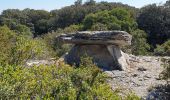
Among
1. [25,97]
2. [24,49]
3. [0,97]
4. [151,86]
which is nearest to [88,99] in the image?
[25,97]

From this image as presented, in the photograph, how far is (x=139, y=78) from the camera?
1642 cm

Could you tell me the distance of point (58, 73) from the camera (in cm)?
762

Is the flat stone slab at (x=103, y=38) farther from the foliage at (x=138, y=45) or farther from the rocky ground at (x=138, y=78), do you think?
the foliage at (x=138, y=45)

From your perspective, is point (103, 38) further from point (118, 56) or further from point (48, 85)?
point (48, 85)

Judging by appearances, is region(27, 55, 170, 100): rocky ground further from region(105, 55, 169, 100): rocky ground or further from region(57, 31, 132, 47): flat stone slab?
region(57, 31, 132, 47): flat stone slab

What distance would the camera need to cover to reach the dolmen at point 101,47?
17.6 m

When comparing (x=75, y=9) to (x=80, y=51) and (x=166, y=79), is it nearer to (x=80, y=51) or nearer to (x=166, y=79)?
(x=80, y=51)

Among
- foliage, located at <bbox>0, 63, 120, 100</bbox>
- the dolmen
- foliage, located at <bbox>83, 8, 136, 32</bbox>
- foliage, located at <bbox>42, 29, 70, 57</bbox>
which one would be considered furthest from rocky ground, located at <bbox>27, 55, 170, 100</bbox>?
foliage, located at <bbox>83, 8, 136, 32</bbox>

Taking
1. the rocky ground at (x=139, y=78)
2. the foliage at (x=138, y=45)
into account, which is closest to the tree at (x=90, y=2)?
the foliage at (x=138, y=45)

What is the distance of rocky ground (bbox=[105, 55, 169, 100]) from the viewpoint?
1501 centimetres

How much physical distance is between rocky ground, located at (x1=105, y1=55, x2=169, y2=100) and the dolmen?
59 cm

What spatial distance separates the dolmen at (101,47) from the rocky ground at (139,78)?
23.4 inches

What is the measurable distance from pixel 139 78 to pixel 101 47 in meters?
2.59

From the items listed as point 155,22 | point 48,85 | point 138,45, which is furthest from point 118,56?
point 155,22
